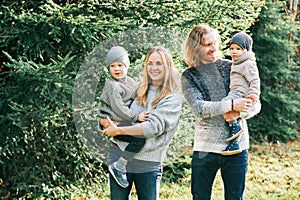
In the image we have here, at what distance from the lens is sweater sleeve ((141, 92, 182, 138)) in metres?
2.75

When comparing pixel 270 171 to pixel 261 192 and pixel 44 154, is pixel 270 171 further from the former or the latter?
pixel 44 154

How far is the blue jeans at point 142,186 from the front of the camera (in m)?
2.87

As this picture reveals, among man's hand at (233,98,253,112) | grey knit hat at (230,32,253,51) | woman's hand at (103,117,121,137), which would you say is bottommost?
woman's hand at (103,117,121,137)

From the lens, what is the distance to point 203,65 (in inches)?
118

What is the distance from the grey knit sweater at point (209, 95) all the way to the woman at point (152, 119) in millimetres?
110

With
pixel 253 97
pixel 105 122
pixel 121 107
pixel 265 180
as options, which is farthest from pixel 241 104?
pixel 265 180

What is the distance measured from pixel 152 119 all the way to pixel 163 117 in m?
0.07

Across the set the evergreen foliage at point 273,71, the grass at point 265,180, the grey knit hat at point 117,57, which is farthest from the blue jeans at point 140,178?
the evergreen foliage at point 273,71

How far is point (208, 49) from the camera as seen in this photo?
2990 mm

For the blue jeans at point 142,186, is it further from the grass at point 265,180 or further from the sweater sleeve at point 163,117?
the grass at point 265,180

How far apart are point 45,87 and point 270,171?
3982 mm

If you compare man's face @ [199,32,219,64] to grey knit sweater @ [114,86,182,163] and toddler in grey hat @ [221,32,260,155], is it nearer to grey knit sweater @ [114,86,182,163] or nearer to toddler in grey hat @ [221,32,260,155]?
toddler in grey hat @ [221,32,260,155]

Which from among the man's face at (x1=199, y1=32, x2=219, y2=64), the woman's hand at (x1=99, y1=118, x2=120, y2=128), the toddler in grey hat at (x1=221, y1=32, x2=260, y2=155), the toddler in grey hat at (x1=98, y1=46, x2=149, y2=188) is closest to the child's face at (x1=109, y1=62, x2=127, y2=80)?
the toddler in grey hat at (x1=98, y1=46, x2=149, y2=188)

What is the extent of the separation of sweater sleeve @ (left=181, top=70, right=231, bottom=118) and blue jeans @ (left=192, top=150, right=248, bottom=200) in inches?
11.3
